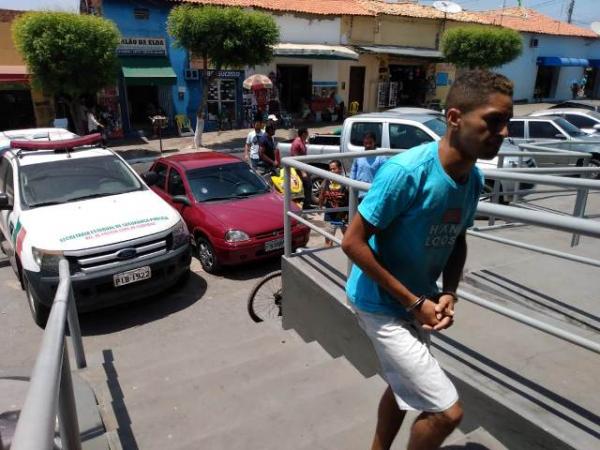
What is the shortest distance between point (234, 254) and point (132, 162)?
34.3 feet

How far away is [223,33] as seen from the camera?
1720 centimetres

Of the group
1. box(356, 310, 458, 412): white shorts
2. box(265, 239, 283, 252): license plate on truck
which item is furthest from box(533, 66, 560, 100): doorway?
box(356, 310, 458, 412): white shorts

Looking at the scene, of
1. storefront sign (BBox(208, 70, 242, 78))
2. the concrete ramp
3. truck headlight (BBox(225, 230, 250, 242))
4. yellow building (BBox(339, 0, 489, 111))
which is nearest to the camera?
the concrete ramp

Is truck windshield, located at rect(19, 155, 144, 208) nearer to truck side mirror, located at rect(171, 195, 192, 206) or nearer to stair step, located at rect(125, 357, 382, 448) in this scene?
truck side mirror, located at rect(171, 195, 192, 206)

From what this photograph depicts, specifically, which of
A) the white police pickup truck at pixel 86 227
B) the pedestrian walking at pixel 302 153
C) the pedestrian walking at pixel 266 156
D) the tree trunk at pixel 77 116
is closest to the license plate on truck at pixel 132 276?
the white police pickup truck at pixel 86 227

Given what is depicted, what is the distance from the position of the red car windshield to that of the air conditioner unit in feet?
48.3

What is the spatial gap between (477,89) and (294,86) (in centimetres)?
2477

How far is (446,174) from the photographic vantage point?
5.92ft

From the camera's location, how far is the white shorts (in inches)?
72.6

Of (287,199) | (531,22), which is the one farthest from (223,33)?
(531,22)

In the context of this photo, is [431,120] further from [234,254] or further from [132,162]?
[132,162]

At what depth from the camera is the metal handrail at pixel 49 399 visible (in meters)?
1.06

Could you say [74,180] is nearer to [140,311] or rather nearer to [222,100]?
[140,311]

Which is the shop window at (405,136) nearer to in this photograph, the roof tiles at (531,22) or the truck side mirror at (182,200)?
the truck side mirror at (182,200)
